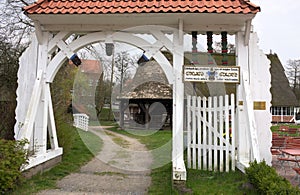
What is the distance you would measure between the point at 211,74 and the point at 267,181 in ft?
7.73

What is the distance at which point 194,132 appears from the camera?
19.5 feet

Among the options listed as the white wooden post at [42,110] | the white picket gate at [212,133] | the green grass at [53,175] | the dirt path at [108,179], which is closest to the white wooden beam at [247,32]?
the white picket gate at [212,133]

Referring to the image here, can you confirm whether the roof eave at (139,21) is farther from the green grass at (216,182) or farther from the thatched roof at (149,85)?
the thatched roof at (149,85)

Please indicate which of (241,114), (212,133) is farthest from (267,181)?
(212,133)

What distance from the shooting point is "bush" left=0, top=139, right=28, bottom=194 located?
13.0 feet

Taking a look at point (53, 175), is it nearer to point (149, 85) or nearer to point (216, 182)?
point (216, 182)

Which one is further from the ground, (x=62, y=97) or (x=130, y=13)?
(x=130, y=13)

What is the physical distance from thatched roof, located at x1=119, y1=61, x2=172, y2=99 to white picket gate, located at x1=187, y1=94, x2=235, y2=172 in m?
12.8

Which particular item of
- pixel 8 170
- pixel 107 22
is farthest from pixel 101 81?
pixel 8 170

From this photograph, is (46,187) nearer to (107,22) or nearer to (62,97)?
(107,22)

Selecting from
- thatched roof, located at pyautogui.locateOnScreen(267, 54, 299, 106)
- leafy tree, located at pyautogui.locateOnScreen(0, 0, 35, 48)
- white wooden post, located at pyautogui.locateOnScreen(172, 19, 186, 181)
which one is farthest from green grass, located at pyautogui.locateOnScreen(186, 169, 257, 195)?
thatched roof, located at pyautogui.locateOnScreen(267, 54, 299, 106)

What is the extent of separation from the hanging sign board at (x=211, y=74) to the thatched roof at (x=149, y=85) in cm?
1345

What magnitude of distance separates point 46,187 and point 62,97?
5558mm

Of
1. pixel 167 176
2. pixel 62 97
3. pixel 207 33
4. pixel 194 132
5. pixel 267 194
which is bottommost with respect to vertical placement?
pixel 167 176
